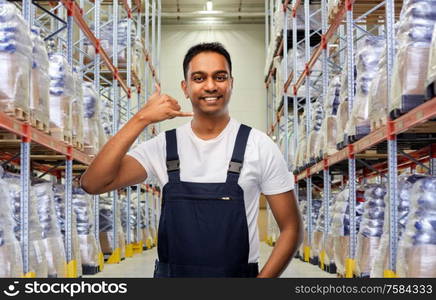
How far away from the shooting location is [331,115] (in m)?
8.91

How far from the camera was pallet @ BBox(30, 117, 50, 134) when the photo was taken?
5.92 metres

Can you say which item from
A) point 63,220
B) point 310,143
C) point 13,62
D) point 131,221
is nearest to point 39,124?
point 13,62

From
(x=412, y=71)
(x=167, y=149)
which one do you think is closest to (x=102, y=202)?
(x=412, y=71)

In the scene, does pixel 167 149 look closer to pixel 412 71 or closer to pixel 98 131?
pixel 412 71

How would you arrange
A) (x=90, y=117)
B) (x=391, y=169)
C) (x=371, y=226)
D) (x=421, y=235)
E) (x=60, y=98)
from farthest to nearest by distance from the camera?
(x=90, y=117)
(x=60, y=98)
(x=371, y=226)
(x=391, y=169)
(x=421, y=235)

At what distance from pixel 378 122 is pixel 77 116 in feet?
12.0

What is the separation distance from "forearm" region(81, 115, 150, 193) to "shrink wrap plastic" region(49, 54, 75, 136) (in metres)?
4.77

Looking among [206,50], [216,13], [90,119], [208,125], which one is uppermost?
[216,13]

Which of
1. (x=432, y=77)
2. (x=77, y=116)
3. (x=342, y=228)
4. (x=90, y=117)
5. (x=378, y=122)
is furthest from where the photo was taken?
(x=90, y=117)

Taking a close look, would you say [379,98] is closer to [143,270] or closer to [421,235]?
[421,235]

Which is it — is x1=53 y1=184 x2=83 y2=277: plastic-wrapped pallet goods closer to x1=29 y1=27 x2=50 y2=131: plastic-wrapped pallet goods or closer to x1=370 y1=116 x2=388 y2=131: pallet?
x1=29 y1=27 x2=50 y2=131: plastic-wrapped pallet goods

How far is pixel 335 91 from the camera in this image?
29.0 feet

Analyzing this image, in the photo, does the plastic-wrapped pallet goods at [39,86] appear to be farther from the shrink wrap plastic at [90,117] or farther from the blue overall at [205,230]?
the blue overall at [205,230]

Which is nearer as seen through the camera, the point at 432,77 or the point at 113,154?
the point at 113,154
